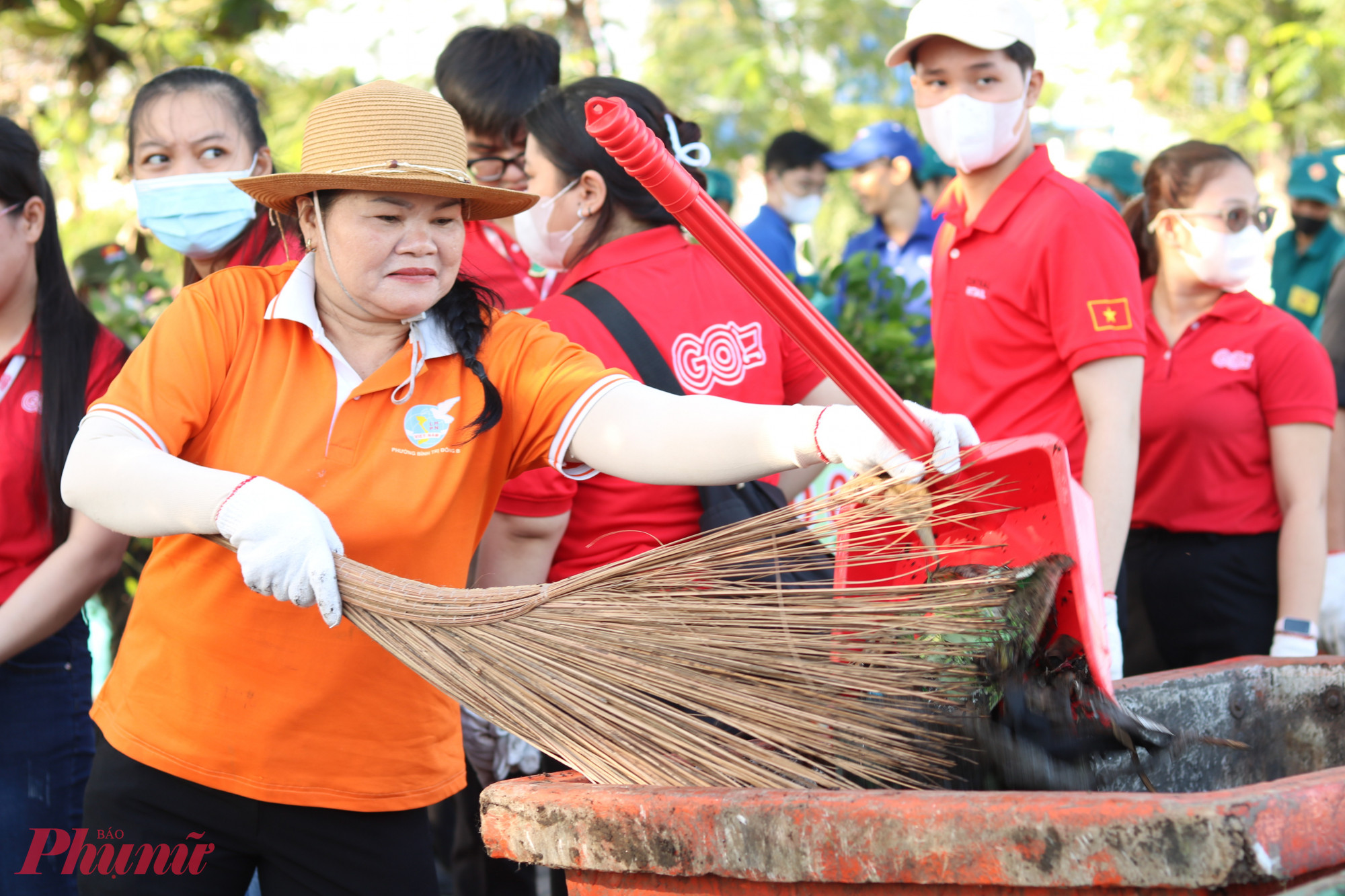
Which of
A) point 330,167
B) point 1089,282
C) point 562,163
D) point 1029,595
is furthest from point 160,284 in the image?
point 1029,595

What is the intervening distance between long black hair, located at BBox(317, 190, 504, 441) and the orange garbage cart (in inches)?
24.3

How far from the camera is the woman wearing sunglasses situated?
10.4 ft

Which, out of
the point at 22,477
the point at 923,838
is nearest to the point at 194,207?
the point at 22,477

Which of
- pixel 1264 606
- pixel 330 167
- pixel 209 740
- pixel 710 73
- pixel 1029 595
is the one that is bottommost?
pixel 1264 606

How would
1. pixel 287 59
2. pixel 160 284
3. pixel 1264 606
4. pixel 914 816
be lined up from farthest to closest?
pixel 287 59 < pixel 160 284 < pixel 1264 606 < pixel 914 816

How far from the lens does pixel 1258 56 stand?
10508 millimetres

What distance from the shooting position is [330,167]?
1.95 m

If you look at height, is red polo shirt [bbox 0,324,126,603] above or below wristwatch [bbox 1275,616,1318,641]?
above

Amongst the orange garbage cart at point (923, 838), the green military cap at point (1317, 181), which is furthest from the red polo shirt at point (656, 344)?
the green military cap at point (1317, 181)

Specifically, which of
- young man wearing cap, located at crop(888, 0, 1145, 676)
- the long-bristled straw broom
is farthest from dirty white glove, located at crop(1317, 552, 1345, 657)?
the long-bristled straw broom

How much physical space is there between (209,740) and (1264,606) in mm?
2757

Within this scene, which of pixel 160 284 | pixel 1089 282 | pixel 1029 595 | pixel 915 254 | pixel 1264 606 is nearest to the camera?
pixel 1029 595

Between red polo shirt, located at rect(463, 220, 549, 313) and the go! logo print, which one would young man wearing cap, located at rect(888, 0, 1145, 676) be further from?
red polo shirt, located at rect(463, 220, 549, 313)

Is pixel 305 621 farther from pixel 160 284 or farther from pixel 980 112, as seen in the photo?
pixel 160 284
